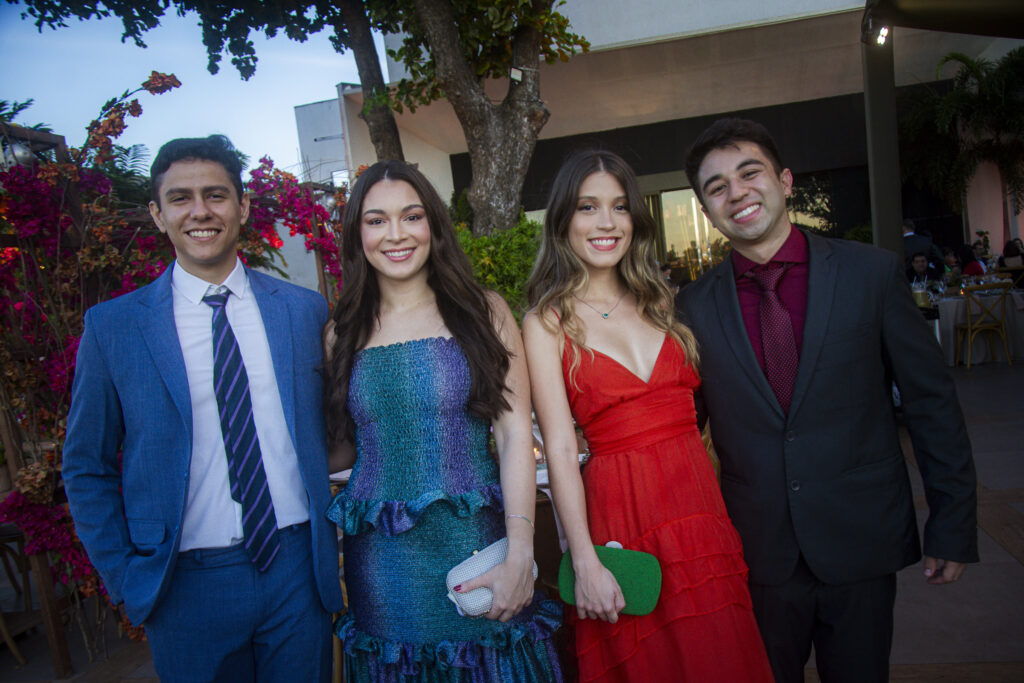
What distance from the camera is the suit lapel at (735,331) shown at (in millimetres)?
1726

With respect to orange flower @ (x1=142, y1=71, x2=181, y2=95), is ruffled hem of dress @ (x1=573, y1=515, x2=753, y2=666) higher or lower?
lower

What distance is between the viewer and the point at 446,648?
1635 mm

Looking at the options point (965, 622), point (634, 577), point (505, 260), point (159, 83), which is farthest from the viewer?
point (505, 260)

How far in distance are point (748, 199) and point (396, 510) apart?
129 centimetres

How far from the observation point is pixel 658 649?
1.59 metres

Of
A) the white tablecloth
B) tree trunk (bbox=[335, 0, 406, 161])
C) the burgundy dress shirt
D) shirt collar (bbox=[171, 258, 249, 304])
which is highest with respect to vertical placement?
tree trunk (bbox=[335, 0, 406, 161])

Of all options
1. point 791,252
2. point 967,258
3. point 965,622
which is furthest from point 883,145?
point 967,258

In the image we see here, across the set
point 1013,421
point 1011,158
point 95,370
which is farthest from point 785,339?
point 1011,158

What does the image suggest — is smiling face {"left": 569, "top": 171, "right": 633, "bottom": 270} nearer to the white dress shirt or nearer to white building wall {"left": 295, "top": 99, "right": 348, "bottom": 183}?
the white dress shirt

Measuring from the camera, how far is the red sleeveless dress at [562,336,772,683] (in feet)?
5.15

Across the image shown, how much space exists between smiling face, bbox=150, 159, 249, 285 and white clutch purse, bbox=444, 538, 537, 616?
39.1 inches

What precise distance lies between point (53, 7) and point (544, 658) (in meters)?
5.76

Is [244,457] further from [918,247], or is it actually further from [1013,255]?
[1013,255]

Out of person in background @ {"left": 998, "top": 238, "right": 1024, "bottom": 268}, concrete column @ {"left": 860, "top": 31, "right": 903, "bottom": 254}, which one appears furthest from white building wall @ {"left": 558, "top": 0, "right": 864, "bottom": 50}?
person in background @ {"left": 998, "top": 238, "right": 1024, "bottom": 268}
